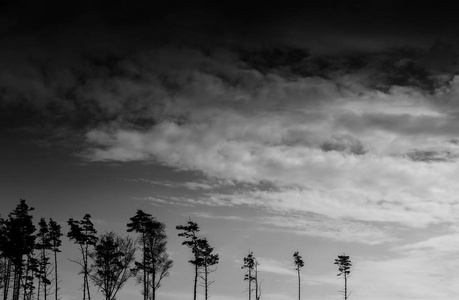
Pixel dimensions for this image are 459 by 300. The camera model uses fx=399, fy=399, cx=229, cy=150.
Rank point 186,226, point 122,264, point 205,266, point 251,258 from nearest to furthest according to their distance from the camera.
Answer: point 122,264, point 186,226, point 205,266, point 251,258

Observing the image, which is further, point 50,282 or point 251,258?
point 251,258

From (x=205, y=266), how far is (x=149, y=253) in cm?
902

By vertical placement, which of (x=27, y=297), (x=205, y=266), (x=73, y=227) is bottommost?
(x=27, y=297)

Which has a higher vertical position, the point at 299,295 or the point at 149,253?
the point at 149,253

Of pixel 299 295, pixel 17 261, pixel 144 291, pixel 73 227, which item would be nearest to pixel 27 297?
pixel 17 261

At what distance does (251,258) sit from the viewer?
7081 centimetres

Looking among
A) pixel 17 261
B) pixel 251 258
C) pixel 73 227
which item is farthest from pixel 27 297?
pixel 251 258

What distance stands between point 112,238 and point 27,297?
24.0 metres

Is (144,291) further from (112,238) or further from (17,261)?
(17,261)

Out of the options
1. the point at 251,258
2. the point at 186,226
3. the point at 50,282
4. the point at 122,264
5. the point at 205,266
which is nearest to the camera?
the point at 122,264

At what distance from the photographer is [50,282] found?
5859 centimetres

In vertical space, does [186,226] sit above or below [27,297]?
above

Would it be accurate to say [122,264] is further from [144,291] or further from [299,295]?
[299,295]

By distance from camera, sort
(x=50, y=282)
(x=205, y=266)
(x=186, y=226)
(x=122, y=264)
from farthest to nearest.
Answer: (x=50, y=282) → (x=205, y=266) → (x=186, y=226) → (x=122, y=264)
